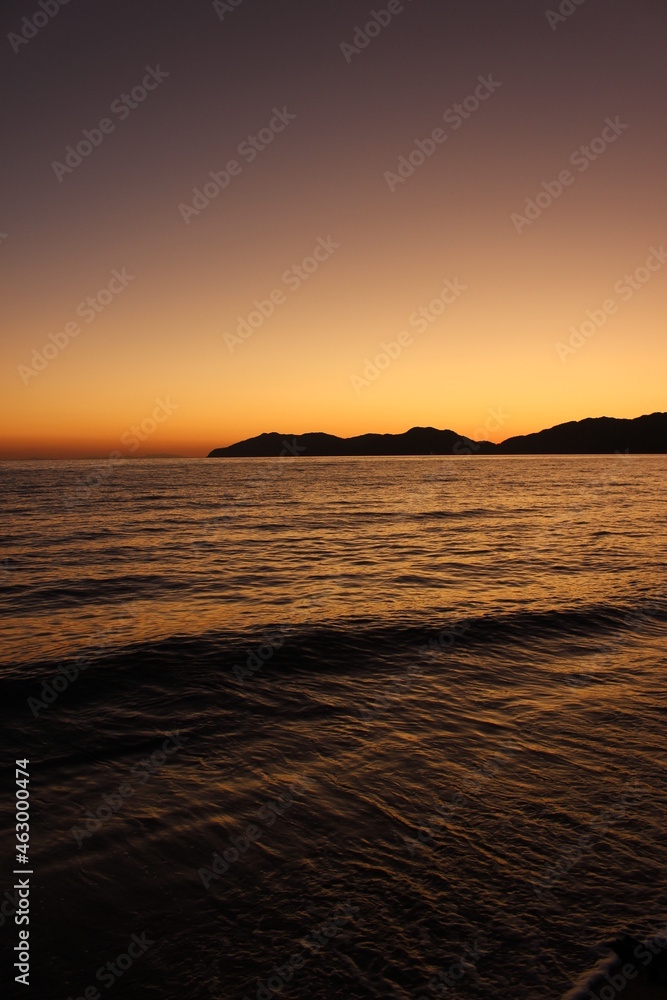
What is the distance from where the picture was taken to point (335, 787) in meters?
6.86

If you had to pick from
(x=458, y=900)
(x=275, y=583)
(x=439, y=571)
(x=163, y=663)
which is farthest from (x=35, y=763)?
(x=439, y=571)

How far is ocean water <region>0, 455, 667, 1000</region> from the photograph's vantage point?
4445 millimetres

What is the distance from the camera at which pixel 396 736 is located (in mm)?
8234

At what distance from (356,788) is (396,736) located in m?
1.55

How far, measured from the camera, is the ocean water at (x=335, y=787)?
4.45 meters

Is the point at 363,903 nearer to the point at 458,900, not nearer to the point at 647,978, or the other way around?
the point at 458,900
